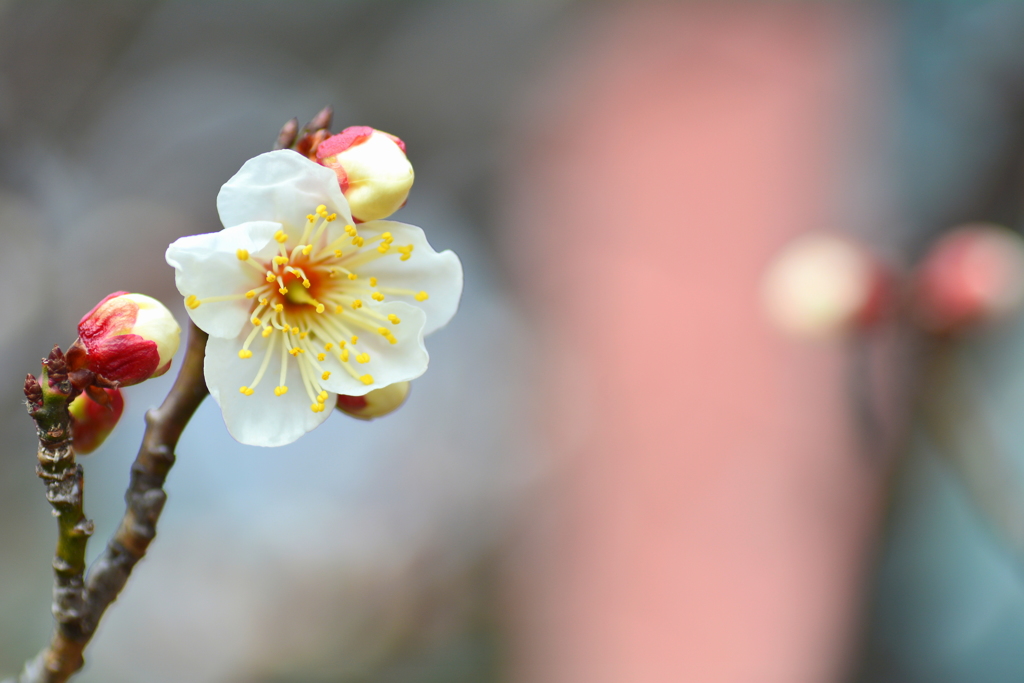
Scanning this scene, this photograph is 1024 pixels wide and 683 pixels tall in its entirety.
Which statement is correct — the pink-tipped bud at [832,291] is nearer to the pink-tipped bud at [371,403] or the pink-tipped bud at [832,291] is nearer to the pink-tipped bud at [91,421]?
the pink-tipped bud at [371,403]

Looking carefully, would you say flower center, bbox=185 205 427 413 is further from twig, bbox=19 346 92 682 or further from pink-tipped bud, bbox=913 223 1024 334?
pink-tipped bud, bbox=913 223 1024 334

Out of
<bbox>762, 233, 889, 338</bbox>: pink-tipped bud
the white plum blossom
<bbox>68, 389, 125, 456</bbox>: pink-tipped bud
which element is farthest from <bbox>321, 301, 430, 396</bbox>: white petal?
<bbox>762, 233, 889, 338</bbox>: pink-tipped bud

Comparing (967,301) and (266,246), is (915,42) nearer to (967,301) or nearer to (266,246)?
(967,301)

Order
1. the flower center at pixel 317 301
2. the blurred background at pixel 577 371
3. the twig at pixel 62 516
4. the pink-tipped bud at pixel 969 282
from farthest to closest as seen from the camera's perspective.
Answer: the blurred background at pixel 577 371 < the pink-tipped bud at pixel 969 282 < the flower center at pixel 317 301 < the twig at pixel 62 516

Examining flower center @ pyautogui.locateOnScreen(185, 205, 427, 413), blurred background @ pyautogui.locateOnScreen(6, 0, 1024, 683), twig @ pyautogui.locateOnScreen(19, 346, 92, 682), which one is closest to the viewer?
twig @ pyautogui.locateOnScreen(19, 346, 92, 682)

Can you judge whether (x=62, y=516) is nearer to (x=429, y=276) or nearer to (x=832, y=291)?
(x=429, y=276)

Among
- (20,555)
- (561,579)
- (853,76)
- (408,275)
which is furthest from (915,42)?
(20,555)

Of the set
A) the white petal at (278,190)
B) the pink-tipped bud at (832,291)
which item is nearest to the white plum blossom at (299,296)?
the white petal at (278,190)
